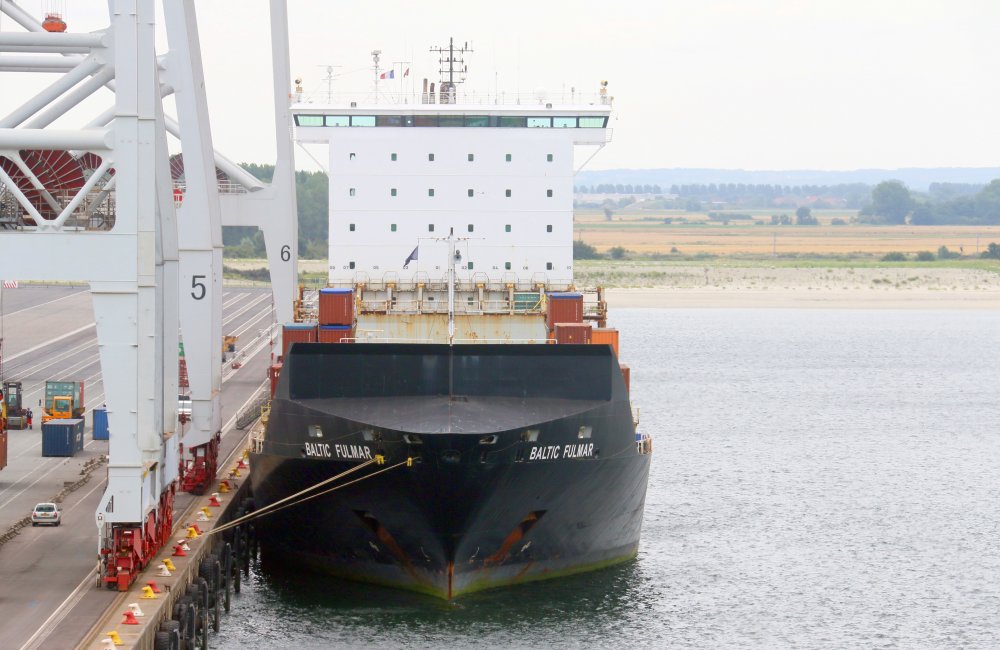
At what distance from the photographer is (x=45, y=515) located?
3366cm

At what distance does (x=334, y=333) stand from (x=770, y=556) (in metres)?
11.2

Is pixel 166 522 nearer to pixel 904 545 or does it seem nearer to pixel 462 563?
pixel 462 563

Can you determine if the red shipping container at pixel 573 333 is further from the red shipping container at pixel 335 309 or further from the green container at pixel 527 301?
the green container at pixel 527 301

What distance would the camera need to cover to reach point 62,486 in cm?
3959

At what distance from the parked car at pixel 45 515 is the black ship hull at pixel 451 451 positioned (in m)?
5.39

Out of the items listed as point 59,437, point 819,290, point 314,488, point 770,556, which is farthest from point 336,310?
point 819,290

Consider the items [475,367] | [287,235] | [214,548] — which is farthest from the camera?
[287,235]

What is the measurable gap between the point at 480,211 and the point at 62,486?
→ 1265 cm

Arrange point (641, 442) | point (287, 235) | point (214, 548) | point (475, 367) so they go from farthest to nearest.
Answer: point (287, 235) → point (641, 442) → point (214, 548) → point (475, 367)

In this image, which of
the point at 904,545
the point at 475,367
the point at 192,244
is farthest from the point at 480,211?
the point at 904,545

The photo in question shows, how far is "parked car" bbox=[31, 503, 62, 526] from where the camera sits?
33594 millimetres

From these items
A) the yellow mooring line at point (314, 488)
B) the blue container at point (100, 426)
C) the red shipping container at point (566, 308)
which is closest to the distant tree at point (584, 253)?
the blue container at point (100, 426)

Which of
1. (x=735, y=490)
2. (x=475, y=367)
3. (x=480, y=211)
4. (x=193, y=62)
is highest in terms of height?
(x=193, y=62)

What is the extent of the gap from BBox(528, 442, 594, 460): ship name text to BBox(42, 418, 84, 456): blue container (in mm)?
20499
